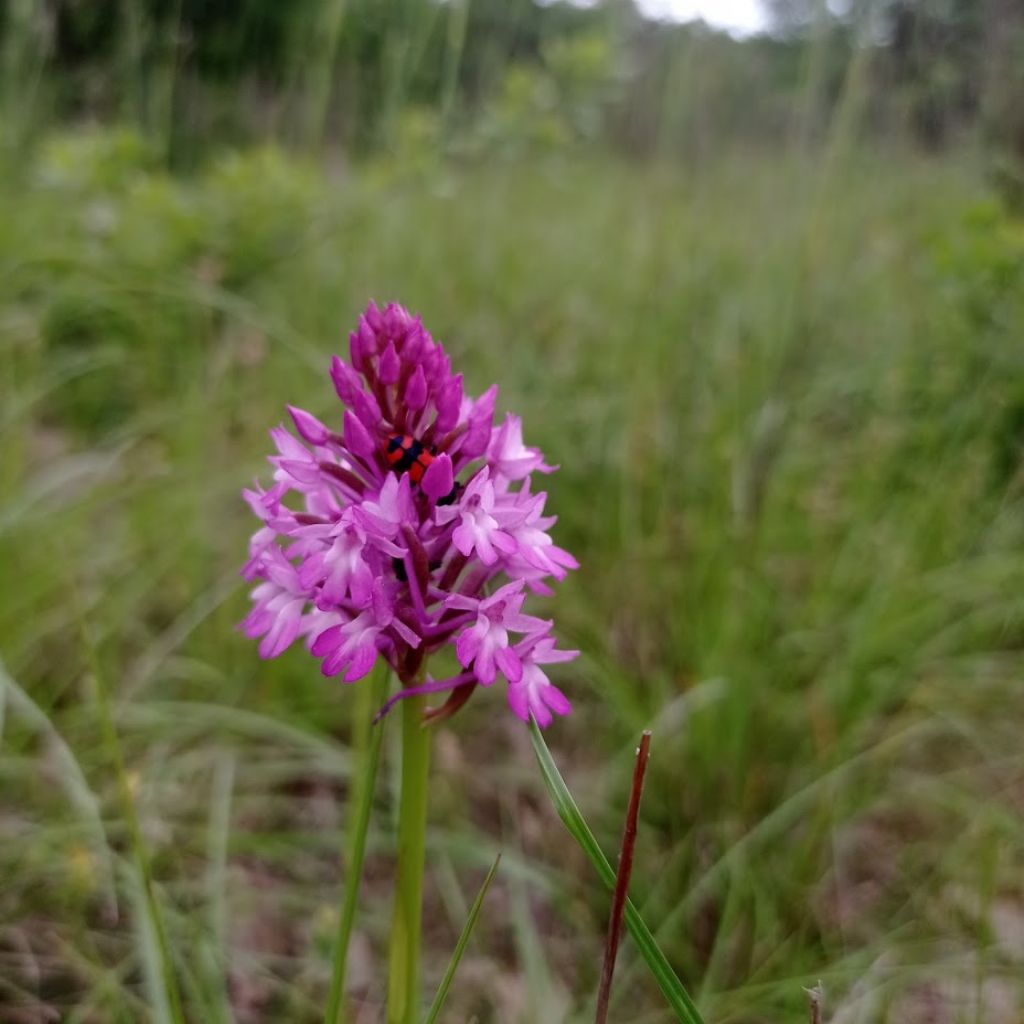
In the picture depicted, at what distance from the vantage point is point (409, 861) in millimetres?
959

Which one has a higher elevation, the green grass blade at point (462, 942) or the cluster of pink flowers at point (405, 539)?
the cluster of pink flowers at point (405, 539)

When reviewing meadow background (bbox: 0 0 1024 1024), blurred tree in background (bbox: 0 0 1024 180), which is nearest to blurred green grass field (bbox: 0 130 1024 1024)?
meadow background (bbox: 0 0 1024 1024)

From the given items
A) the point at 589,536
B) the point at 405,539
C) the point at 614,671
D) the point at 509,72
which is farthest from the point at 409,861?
the point at 509,72

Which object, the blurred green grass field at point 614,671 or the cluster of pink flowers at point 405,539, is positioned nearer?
the cluster of pink flowers at point 405,539

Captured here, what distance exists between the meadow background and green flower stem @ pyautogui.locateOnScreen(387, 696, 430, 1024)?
30 cm

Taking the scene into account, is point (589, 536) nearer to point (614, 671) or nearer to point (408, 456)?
point (614, 671)

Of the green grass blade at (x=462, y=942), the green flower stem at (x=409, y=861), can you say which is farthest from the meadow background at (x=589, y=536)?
the green grass blade at (x=462, y=942)

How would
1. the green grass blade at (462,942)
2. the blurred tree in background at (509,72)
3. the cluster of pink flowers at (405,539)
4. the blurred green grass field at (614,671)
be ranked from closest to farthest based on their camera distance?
the green grass blade at (462,942) → the cluster of pink flowers at (405,539) → the blurred green grass field at (614,671) → the blurred tree in background at (509,72)

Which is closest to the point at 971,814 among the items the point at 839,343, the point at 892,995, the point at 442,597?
the point at 892,995

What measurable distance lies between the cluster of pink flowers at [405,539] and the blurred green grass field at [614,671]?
42 centimetres

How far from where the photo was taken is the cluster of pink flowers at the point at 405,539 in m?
0.87

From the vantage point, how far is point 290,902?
181 cm

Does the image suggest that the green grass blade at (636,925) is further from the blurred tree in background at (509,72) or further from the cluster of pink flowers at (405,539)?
the blurred tree in background at (509,72)

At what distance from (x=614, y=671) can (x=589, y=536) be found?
0.74 m
